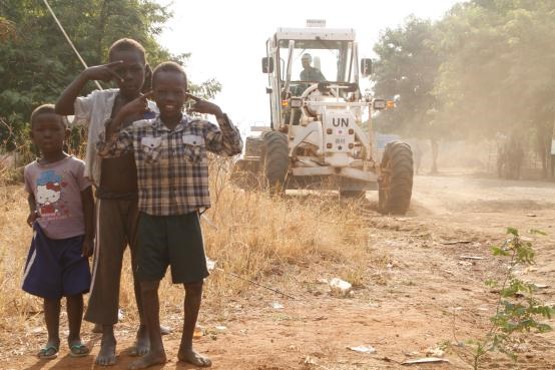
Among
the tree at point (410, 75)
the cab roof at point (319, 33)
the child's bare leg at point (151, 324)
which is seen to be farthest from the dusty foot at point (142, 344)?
the tree at point (410, 75)

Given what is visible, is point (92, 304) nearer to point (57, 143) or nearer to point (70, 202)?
point (70, 202)

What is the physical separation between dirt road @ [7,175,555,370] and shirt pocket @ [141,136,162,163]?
1.03m

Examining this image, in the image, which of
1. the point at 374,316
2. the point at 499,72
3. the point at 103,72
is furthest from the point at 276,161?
the point at 499,72

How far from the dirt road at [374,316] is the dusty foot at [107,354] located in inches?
3.9

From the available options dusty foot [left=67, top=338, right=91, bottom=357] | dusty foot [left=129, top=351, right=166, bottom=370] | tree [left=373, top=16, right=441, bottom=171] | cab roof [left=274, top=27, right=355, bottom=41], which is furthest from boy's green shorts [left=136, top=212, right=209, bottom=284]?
tree [left=373, top=16, right=441, bottom=171]

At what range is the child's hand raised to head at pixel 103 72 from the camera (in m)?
3.19

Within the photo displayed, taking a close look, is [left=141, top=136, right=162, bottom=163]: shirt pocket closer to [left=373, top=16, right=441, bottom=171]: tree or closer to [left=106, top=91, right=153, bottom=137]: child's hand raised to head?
[left=106, top=91, right=153, bottom=137]: child's hand raised to head

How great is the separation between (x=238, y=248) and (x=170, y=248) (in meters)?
2.70

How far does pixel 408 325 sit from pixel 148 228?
5.94 feet

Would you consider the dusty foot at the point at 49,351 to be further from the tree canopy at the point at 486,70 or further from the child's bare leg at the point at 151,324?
the tree canopy at the point at 486,70

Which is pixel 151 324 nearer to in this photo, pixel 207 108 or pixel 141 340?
pixel 141 340

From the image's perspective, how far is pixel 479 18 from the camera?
2511 cm

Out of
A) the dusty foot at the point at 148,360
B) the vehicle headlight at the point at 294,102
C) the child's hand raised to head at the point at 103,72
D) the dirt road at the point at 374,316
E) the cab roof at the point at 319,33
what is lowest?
the dirt road at the point at 374,316

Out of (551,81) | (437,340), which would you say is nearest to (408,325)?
(437,340)
